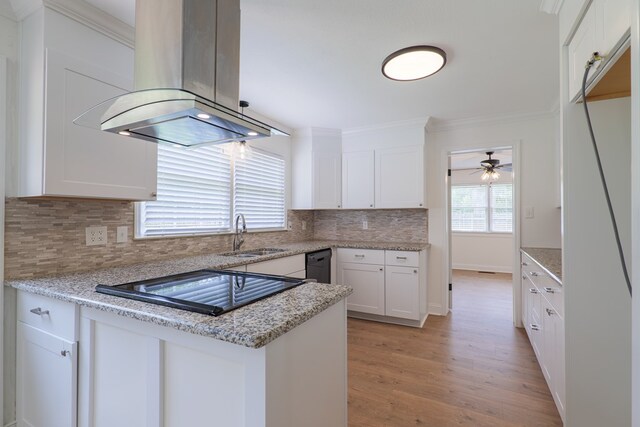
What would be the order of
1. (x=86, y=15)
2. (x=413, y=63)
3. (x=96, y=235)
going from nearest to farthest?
(x=86, y=15) < (x=96, y=235) < (x=413, y=63)

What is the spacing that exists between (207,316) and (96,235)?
138 cm

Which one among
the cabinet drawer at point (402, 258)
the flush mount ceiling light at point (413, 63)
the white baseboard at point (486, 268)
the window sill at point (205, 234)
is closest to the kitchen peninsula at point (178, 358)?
the window sill at point (205, 234)

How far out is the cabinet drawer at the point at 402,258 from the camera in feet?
10.7

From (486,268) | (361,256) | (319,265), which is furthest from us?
(486,268)

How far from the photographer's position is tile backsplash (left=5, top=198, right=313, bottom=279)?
1539mm

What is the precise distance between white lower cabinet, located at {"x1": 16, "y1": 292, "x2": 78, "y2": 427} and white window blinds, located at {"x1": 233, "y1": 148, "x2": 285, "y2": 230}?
1801 mm

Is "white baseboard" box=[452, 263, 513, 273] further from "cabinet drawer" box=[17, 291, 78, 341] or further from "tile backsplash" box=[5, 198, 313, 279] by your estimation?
"cabinet drawer" box=[17, 291, 78, 341]

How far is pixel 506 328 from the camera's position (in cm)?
319

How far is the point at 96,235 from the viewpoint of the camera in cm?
185

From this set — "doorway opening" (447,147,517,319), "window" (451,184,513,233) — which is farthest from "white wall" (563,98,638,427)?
"window" (451,184,513,233)

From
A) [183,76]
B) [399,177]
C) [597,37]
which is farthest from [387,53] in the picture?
[399,177]

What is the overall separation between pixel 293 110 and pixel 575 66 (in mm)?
2403

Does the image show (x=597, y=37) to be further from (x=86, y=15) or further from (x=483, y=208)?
(x=483, y=208)

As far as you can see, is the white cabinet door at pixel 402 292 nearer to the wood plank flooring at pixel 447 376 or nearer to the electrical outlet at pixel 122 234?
the wood plank flooring at pixel 447 376
